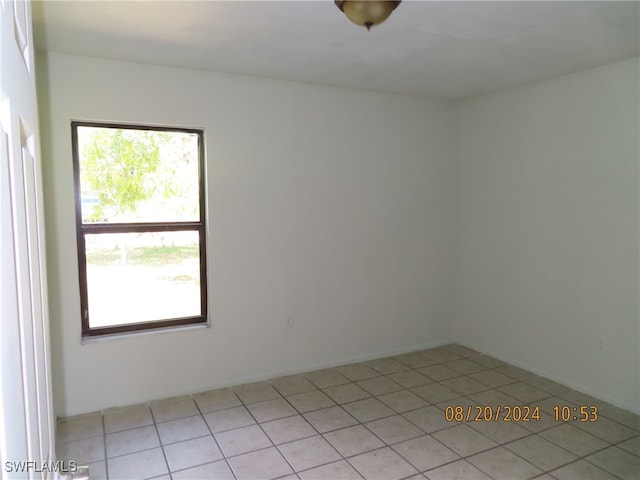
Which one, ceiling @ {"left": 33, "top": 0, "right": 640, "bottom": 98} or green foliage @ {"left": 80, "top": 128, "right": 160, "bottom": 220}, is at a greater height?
ceiling @ {"left": 33, "top": 0, "right": 640, "bottom": 98}

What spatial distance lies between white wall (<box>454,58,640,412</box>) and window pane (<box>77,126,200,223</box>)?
8.59ft

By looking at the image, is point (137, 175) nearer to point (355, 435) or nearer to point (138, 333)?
point (138, 333)

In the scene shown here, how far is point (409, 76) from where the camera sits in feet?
11.2

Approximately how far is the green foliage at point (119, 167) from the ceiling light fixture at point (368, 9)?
2.13 metres

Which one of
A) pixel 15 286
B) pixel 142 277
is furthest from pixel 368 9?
pixel 142 277

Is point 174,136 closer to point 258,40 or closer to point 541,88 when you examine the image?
point 258,40

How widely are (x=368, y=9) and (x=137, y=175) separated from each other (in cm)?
227

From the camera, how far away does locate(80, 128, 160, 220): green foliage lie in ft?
9.96

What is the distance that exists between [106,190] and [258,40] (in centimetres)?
148

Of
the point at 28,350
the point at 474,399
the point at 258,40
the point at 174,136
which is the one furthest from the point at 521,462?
the point at 174,136

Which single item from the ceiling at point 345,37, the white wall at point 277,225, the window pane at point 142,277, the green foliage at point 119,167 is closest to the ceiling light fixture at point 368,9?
the ceiling at point 345,37
